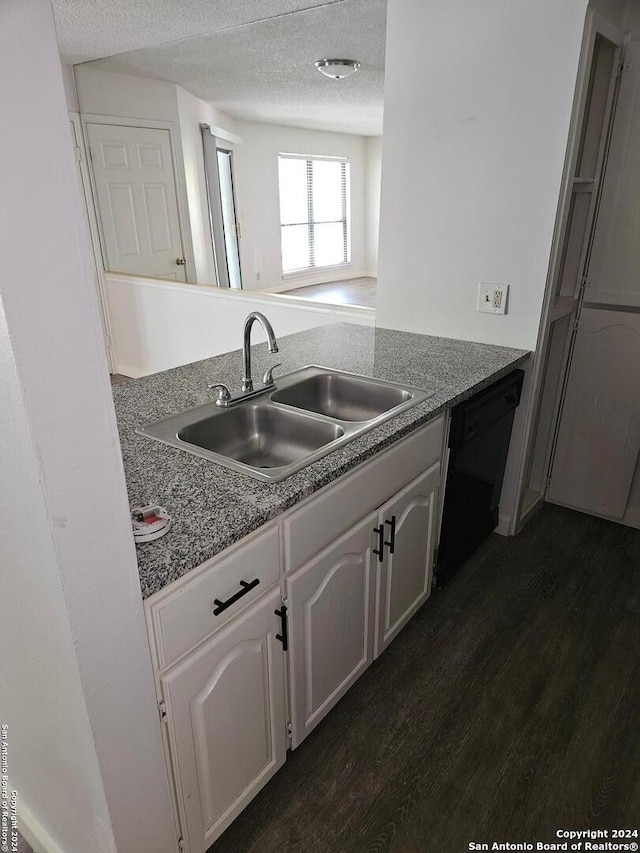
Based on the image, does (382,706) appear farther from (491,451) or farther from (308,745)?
(491,451)

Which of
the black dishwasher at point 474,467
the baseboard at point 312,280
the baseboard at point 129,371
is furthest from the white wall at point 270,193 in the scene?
the baseboard at point 129,371

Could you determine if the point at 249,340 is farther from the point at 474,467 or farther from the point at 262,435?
the point at 474,467

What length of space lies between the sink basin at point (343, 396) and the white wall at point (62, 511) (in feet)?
3.55

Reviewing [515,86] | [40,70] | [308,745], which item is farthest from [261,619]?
[515,86]

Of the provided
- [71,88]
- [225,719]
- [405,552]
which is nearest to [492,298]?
[405,552]

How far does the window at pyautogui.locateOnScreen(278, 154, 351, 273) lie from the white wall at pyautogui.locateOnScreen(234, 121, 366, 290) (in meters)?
0.05

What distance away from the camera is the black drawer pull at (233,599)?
1097 mm

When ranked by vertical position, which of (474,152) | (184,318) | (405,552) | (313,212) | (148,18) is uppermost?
(148,18)

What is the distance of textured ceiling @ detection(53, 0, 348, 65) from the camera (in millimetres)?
2676

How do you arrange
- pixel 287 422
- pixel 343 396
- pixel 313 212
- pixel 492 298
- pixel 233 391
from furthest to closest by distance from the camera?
pixel 313 212 < pixel 492 298 < pixel 343 396 < pixel 233 391 < pixel 287 422

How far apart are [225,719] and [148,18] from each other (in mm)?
3337

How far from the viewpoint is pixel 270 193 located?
338cm

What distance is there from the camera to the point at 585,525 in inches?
105

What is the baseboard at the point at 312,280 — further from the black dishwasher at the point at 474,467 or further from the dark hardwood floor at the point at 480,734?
the dark hardwood floor at the point at 480,734
